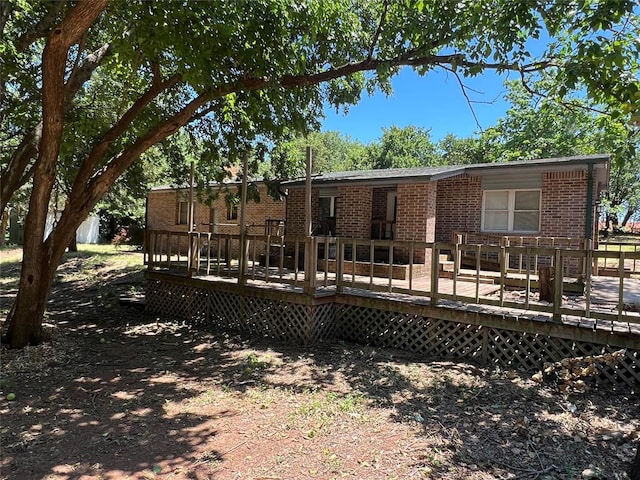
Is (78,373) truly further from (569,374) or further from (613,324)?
(613,324)

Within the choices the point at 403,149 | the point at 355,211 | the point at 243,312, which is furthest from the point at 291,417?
the point at 403,149

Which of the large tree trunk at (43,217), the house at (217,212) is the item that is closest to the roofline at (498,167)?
the house at (217,212)

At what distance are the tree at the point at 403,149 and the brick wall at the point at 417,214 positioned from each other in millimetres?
26675

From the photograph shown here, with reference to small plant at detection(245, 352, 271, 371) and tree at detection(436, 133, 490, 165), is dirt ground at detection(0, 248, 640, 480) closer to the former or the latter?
small plant at detection(245, 352, 271, 371)

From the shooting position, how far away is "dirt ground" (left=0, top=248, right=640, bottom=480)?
134 inches

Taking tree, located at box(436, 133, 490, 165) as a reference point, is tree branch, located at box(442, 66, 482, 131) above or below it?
below

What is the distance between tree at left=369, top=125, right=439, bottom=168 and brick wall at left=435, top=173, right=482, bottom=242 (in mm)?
24690

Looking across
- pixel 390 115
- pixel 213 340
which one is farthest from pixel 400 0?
pixel 390 115

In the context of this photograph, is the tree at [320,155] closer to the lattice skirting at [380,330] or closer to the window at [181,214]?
the lattice skirting at [380,330]

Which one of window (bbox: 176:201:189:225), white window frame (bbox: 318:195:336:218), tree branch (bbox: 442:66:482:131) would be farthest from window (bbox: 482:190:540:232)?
window (bbox: 176:201:189:225)

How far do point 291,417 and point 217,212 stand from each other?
622 inches

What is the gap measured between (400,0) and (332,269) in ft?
22.1

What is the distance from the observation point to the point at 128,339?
7.77 metres

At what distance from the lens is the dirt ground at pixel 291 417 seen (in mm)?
3400
